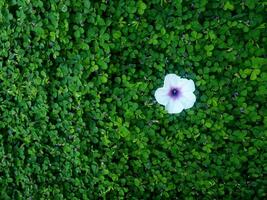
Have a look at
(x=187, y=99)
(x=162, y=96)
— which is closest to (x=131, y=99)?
(x=162, y=96)

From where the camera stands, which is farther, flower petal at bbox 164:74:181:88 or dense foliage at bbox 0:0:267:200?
flower petal at bbox 164:74:181:88

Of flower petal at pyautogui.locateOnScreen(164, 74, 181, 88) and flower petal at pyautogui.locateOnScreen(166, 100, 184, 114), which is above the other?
flower petal at pyautogui.locateOnScreen(164, 74, 181, 88)

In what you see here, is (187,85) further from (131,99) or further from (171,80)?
(131,99)

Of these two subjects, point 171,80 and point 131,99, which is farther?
point 131,99

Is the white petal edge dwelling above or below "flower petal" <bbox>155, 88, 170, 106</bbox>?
above

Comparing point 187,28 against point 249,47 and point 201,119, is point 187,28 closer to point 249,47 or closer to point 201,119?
point 249,47

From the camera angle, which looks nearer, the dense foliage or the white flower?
the dense foliage
